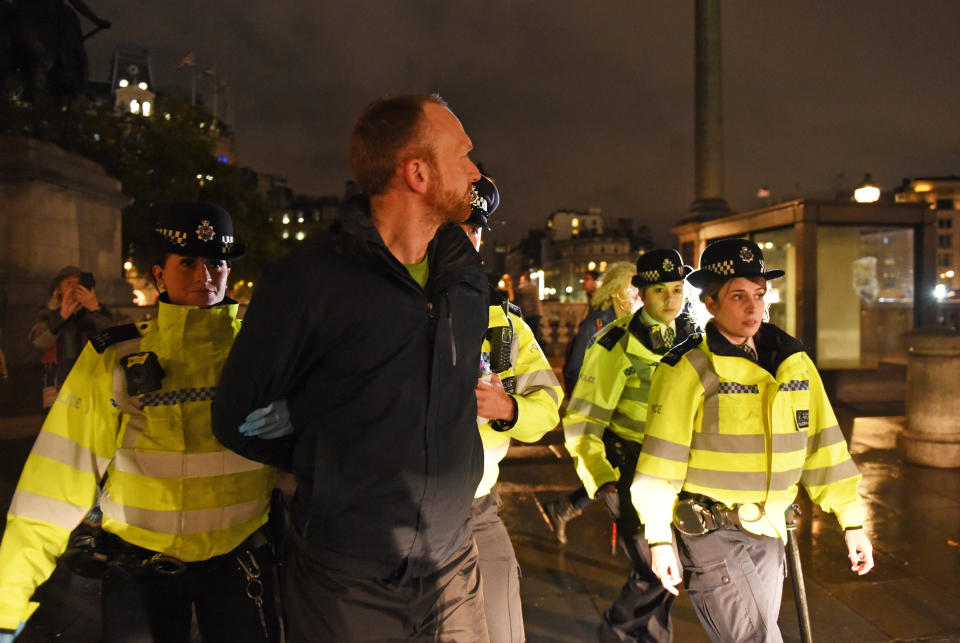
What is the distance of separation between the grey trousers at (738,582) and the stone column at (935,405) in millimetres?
5636

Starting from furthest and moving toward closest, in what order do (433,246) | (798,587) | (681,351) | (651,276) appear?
(651,276), (681,351), (798,587), (433,246)

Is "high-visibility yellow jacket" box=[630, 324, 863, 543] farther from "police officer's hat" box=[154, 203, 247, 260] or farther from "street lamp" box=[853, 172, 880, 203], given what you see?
"street lamp" box=[853, 172, 880, 203]

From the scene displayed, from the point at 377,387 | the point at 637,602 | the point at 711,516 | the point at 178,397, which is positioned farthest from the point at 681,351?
the point at 178,397

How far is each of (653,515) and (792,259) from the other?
1152 cm

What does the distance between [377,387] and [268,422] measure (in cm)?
29

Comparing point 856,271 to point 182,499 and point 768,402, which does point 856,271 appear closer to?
point 768,402

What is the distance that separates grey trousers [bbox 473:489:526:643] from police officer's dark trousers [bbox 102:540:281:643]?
766 mm

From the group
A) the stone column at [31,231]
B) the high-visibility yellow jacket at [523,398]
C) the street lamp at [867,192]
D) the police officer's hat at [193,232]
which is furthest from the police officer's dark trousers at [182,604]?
the street lamp at [867,192]

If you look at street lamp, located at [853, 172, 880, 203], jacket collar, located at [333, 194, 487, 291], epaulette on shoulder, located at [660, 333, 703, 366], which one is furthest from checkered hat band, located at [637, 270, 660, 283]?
street lamp, located at [853, 172, 880, 203]

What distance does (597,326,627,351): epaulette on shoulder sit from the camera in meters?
3.70

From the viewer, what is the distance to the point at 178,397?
A: 6.96ft

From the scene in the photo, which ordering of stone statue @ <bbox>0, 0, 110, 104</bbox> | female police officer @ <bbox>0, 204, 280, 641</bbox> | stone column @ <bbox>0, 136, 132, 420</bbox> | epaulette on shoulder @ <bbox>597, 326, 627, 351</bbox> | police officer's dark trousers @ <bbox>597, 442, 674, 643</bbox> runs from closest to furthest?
1. female police officer @ <bbox>0, 204, 280, 641</bbox>
2. police officer's dark trousers @ <bbox>597, 442, 674, 643</bbox>
3. epaulette on shoulder @ <bbox>597, 326, 627, 351</bbox>
4. stone statue @ <bbox>0, 0, 110, 104</bbox>
5. stone column @ <bbox>0, 136, 132, 420</bbox>

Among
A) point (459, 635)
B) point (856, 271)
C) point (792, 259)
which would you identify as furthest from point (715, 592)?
point (856, 271)

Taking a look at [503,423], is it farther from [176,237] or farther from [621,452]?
[621,452]
